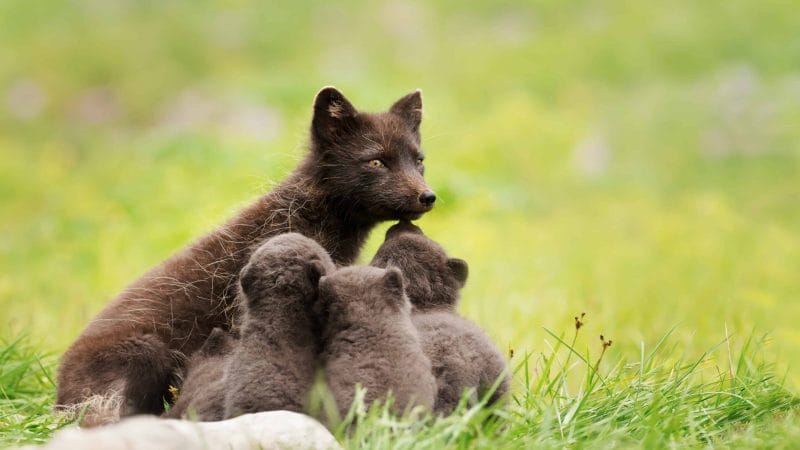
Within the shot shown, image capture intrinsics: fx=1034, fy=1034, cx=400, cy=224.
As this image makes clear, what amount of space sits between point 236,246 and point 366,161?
1.04 metres

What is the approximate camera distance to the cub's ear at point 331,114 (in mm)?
7074

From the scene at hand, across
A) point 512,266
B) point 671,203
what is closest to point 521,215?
point 671,203

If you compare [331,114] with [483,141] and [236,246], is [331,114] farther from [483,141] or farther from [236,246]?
[483,141]

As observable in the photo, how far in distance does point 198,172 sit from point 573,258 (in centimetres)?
658

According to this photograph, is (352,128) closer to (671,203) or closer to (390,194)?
(390,194)

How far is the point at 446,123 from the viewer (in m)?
18.7

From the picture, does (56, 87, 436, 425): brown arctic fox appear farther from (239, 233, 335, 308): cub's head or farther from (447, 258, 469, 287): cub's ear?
(239, 233, 335, 308): cub's head

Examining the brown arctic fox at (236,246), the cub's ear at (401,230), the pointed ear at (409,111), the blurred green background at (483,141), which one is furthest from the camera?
the blurred green background at (483,141)

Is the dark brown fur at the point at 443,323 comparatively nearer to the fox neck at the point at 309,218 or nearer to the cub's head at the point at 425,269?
the cub's head at the point at 425,269

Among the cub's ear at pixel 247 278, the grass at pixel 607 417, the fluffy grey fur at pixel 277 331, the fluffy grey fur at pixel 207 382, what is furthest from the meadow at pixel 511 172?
the cub's ear at pixel 247 278

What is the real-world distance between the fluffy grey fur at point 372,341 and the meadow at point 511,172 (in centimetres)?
19

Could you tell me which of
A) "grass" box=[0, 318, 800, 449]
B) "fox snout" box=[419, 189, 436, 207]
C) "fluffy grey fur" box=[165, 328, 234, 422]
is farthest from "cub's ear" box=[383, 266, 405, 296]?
"fox snout" box=[419, 189, 436, 207]

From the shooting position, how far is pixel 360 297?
5.09 metres

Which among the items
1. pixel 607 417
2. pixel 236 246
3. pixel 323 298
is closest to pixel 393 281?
pixel 323 298
